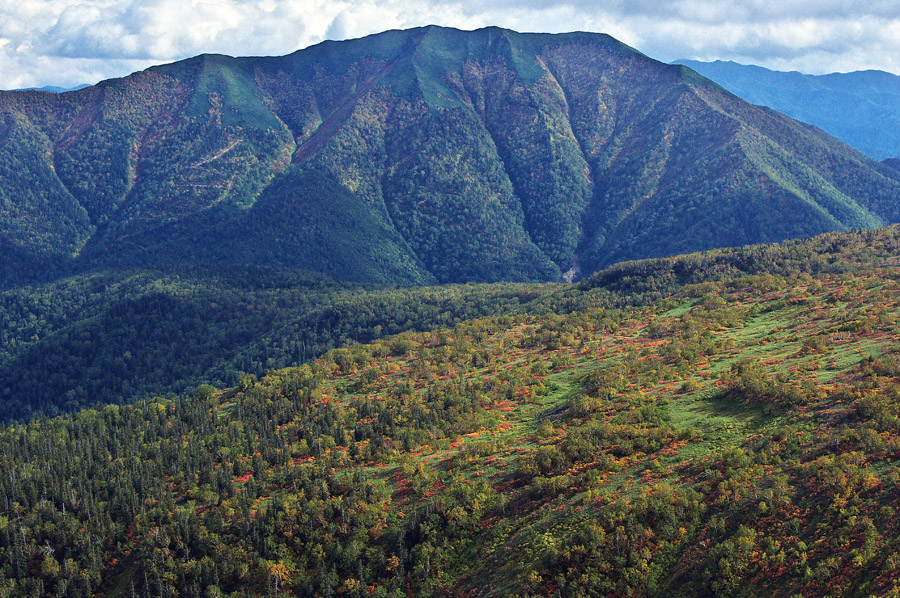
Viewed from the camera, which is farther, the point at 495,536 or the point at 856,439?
the point at 495,536

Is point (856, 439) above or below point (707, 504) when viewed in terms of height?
above

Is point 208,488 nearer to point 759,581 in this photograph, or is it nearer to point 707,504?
point 707,504

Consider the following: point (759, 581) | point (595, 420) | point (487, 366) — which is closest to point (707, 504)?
point (759, 581)

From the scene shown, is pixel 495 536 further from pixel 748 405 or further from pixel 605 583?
pixel 748 405

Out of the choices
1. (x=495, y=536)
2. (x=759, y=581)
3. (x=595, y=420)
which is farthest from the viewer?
(x=595, y=420)

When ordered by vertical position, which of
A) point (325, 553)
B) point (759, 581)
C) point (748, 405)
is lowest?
point (325, 553)

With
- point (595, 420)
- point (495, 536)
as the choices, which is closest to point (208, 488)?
point (495, 536)

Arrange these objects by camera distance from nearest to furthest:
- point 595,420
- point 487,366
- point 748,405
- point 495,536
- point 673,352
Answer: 1. point 495,536
2. point 748,405
3. point 595,420
4. point 673,352
5. point 487,366
